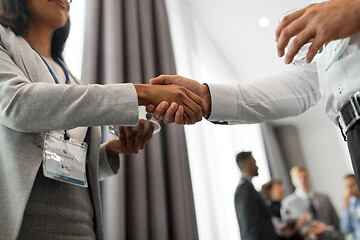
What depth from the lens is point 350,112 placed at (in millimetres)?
719

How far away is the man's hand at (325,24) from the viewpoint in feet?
2.36

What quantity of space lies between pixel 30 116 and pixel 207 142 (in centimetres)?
244

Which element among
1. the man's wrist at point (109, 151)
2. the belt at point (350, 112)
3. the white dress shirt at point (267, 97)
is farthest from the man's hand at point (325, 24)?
the man's wrist at point (109, 151)

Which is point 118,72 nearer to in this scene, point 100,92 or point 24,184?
point 100,92

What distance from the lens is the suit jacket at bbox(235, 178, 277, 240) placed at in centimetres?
246

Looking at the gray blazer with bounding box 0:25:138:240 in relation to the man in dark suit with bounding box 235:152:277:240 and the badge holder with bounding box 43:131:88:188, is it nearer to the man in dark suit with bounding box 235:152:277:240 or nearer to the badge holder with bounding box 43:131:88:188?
the badge holder with bounding box 43:131:88:188

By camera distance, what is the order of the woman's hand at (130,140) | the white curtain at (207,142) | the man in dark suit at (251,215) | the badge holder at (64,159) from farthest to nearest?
the white curtain at (207,142) → the man in dark suit at (251,215) → the woman's hand at (130,140) → the badge holder at (64,159)

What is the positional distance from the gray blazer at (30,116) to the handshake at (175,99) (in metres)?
0.11

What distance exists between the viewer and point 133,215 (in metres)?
1.55

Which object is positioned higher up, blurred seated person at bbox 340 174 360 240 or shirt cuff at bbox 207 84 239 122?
shirt cuff at bbox 207 84 239 122

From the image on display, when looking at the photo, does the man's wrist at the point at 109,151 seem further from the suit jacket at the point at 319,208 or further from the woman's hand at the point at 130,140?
the suit jacket at the point at 319,208

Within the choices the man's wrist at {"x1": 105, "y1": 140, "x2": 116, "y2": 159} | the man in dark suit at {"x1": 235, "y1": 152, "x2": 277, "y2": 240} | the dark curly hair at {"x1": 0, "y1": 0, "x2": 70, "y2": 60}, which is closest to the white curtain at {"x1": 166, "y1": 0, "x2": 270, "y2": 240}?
the man in dark suit at {"x1": 235, "y1": 152, "x2": 277, "y2": 240}

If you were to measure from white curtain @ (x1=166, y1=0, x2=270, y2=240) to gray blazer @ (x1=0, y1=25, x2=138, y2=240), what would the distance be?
1.85 m

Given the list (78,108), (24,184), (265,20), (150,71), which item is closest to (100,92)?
(78,108)
